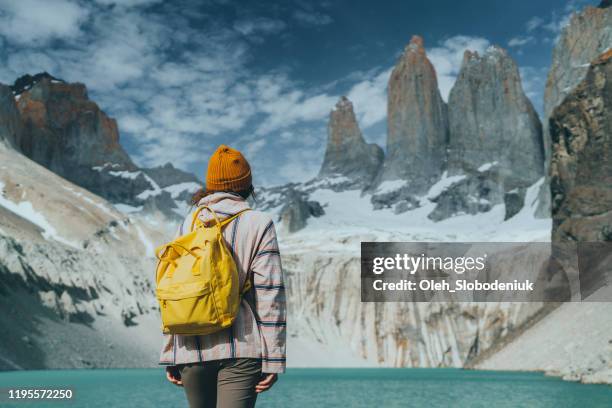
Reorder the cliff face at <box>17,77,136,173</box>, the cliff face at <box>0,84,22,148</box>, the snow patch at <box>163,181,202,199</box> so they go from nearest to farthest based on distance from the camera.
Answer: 1. the cliff face at <box>0,84,22,148</box>
2. the cliff face at <box>17,77,136,173</box>
3. the snow patch at <box>163,181,202,199</box>

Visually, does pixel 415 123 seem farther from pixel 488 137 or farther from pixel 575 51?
pixel 575 51

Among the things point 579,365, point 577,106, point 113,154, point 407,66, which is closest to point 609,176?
point 577,106

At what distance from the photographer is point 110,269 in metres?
70.1

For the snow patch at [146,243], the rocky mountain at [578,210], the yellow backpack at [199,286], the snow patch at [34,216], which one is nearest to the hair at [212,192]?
the yellow backpack at [199,286]

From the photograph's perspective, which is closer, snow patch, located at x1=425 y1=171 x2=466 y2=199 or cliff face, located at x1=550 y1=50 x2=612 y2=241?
cliff face, located at x1=550 y1=50 x2=612 y2=241

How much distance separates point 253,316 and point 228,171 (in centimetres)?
89

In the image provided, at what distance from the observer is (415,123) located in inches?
5846

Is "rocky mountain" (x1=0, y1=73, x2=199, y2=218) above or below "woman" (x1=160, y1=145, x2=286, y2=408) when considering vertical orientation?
above

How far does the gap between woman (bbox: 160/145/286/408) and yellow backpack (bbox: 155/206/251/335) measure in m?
0.13

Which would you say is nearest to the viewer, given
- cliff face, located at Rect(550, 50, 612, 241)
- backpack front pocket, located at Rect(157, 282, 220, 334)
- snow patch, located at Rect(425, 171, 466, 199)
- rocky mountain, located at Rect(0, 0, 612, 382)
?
backpack front pocket, located at Rect(157, 282, 220, 334)

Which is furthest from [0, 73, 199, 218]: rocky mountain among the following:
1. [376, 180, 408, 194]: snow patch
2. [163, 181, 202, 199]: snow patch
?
[376, 180, 408, 194]: snow patch

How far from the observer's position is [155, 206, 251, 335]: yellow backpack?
3.35 m

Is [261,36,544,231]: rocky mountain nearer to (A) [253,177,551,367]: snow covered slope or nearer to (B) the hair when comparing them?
(A) [253,177,551,367]: snow covered slope

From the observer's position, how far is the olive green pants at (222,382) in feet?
11.4
